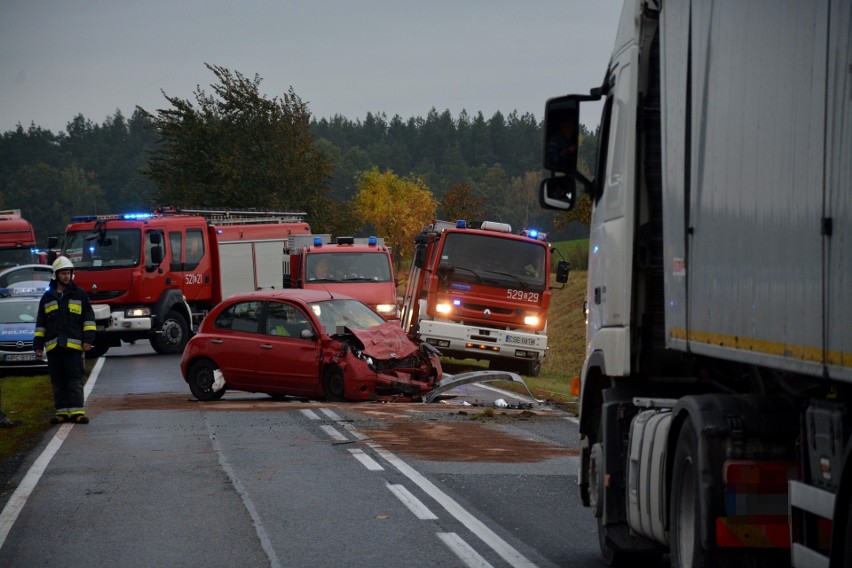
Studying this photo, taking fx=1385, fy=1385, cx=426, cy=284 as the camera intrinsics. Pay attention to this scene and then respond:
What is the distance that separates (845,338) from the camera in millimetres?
4324

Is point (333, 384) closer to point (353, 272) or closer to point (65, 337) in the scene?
point (65, 337)

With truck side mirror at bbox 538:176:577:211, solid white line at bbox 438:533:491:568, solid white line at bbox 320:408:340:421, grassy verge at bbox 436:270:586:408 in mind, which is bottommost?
grassy verge at bbox 436:270:586:408

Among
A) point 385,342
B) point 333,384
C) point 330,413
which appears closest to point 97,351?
point 333,384

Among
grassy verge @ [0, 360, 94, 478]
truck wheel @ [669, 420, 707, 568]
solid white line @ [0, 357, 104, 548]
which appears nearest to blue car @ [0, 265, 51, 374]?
grassy verge @ [0, 360, 94, 478]

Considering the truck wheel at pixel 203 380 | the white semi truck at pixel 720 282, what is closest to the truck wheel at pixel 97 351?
the truck wheel at pixel 203 380

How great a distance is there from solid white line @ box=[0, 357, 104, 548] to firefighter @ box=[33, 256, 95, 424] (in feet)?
0.93

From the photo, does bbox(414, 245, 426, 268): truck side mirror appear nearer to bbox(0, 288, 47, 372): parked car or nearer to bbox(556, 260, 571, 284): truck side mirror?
bbox(556, 260, 571, 284): truck side mirror

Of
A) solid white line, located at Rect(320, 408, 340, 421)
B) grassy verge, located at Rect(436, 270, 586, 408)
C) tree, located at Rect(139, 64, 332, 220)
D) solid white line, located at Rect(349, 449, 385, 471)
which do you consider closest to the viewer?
solid white line, located at Rect(349, 449, 385, 471)

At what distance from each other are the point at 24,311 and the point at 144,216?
18.0ft

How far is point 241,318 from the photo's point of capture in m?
19.9

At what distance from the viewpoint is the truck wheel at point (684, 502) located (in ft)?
19.3

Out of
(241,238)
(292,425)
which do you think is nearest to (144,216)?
(241,238)

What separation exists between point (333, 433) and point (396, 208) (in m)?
92.2

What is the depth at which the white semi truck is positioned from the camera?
4.60 m
